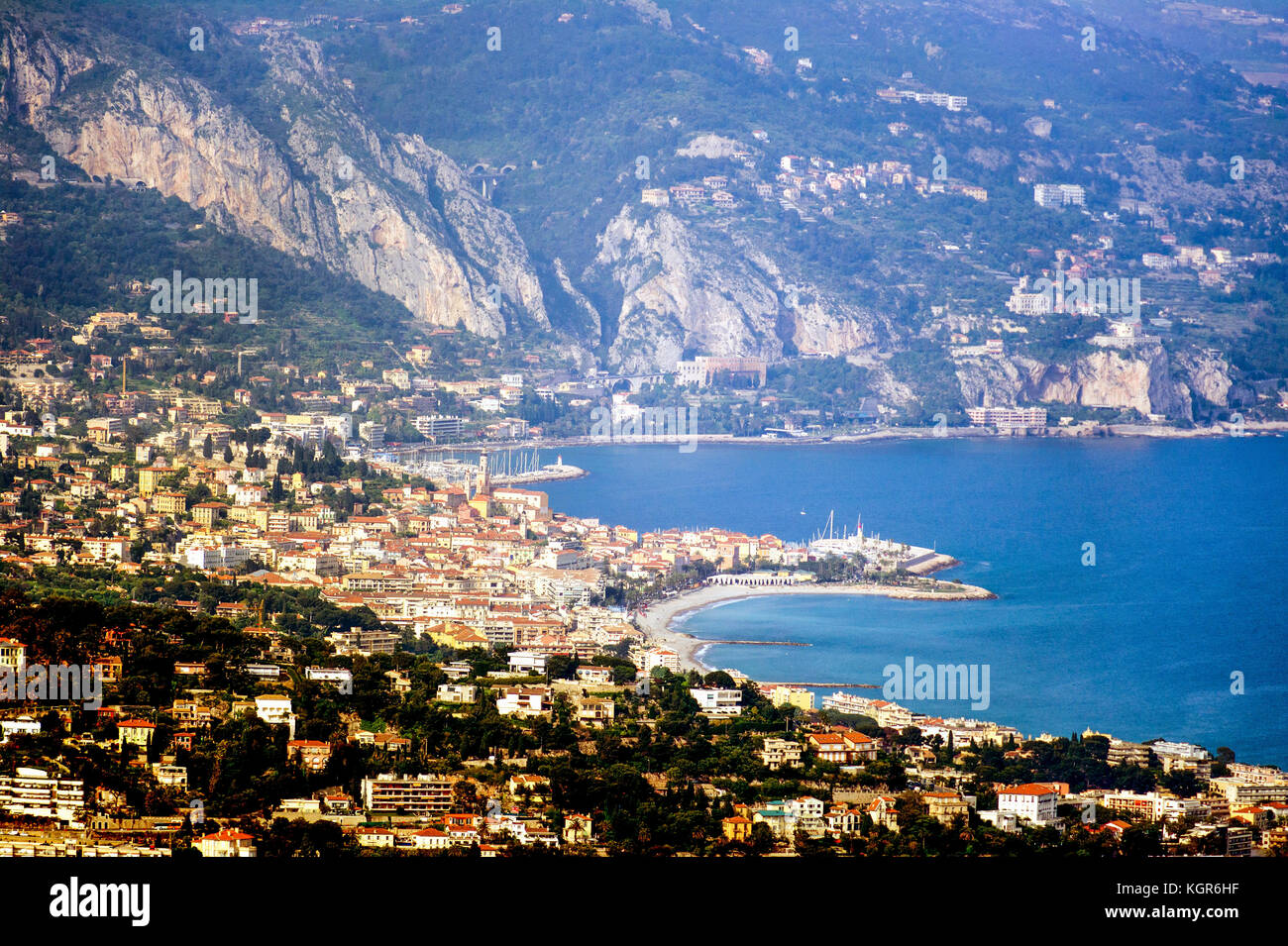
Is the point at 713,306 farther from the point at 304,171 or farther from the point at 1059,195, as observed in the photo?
the point at 1059,195

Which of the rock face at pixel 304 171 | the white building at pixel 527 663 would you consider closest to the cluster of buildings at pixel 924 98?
the rock face at pixel 304 171

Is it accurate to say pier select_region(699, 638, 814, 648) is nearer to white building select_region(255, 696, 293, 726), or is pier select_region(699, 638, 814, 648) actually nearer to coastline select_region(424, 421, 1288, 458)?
white building select_region(255, 696, 293, 726)

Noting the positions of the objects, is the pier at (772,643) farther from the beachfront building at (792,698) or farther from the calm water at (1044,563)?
the beachfront building at (792,698)

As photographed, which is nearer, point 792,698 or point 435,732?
point 435,732

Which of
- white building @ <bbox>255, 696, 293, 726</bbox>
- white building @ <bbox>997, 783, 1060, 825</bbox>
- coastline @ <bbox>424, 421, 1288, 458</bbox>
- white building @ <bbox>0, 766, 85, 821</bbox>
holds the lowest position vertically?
white building @ <bbox>997, 783, 1060, 825</bbox>

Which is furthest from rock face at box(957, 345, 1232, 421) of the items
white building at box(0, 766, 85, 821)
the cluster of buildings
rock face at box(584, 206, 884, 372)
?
white building at box(0, 766, 85, 821)

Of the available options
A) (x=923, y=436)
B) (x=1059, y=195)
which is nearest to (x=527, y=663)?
(x=923, y=436)
